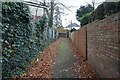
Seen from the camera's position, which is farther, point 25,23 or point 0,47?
point 25,23

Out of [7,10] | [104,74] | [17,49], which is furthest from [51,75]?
[7,10]

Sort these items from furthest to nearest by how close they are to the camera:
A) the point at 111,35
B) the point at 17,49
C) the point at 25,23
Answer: the point at 25,23, the point at 17,49, the point at 111,35

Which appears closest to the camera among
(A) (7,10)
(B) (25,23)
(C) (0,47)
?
(C) (0,47)

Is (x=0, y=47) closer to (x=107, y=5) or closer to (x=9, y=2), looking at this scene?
(x=9, y=2)

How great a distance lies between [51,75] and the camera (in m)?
7.45

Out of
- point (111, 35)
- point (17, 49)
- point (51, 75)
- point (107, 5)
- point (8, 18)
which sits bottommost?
point (51, 75)

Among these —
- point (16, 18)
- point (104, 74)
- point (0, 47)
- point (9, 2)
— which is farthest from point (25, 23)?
point (104, 74)

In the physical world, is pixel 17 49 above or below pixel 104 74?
above

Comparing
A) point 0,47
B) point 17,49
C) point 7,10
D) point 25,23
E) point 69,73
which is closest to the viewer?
point 0,47

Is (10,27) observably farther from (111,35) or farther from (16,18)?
(111,35)

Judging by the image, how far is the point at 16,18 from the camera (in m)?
7.15

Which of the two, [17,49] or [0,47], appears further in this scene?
[17,49]

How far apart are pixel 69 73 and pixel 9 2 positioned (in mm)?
3208

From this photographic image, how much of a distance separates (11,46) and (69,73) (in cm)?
240
